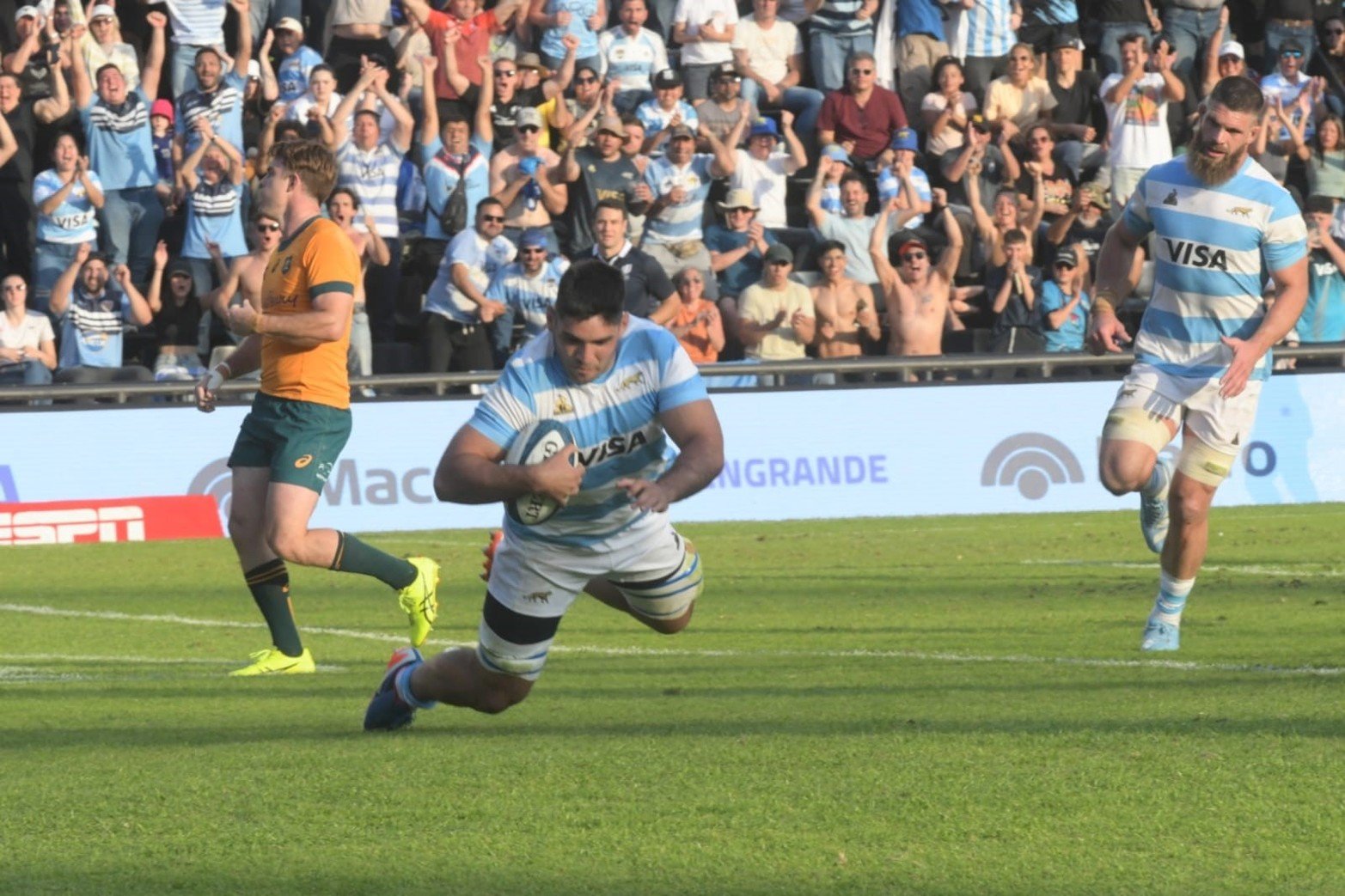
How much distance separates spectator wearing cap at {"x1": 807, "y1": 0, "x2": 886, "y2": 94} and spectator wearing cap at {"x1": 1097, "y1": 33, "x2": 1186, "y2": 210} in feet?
8.63

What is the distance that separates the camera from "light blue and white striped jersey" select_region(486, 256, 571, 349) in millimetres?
18828

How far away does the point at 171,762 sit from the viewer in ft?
23.5

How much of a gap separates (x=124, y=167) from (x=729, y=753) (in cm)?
1427

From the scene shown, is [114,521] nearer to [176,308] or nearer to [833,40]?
[176,308]

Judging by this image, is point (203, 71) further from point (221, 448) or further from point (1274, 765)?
point (1274, 765)

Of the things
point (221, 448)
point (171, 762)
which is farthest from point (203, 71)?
point (171, 762)

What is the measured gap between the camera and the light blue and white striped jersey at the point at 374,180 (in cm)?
1966

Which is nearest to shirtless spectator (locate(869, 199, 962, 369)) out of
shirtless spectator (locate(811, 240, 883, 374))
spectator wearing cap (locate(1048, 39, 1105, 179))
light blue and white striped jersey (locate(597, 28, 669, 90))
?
shirtless spectator (locate(811, 240, 883, 374))

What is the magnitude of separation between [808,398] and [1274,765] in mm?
11885

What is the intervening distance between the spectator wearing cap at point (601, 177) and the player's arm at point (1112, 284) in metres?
10.1

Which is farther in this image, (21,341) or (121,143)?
(121,143)

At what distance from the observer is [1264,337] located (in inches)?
367

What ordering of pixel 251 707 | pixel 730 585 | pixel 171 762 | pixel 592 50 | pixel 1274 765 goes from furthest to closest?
1. pixel 592 50
2. pixel 730 585
3. pixel 251 707
4. pixel 171 762
5. pixel 1274 765

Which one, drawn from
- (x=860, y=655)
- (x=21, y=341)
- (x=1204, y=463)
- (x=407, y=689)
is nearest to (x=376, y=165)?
(x=21, y=341)
